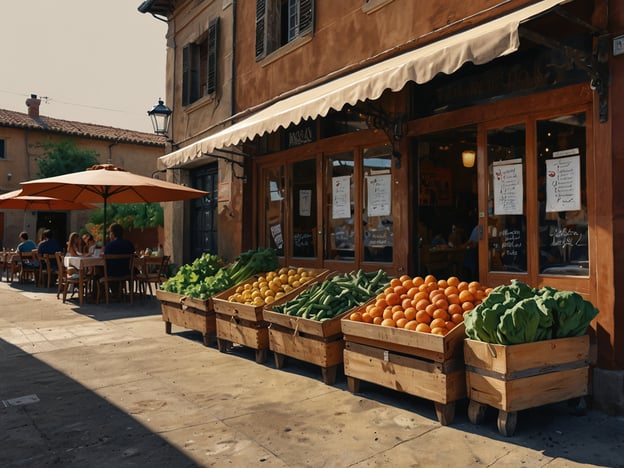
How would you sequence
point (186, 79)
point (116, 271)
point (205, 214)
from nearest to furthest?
point (116, 271) < point (205, 214) < point (186, 79)

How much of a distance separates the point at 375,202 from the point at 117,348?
382 centimetres

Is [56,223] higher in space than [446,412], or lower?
higher

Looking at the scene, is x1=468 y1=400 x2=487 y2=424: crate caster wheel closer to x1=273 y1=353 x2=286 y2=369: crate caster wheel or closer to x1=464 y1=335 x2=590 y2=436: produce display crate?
x1=464 y1=335 x2=590 y2=436: produce display crate

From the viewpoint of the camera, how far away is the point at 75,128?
92.5ft

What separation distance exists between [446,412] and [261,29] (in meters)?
7.70

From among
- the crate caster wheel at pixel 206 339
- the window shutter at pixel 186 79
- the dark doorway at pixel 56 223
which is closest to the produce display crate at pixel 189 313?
the crate caster wheel at pixel 206 339

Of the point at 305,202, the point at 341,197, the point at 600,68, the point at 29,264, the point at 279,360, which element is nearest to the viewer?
the point at 600,68

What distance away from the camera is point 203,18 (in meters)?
11.6

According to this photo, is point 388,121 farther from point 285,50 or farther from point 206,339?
point 206,339

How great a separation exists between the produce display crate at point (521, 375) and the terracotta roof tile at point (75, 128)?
26.9 m

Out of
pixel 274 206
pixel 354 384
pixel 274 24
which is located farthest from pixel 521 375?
pixel 274 24

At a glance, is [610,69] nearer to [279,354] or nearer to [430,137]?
[430,137]

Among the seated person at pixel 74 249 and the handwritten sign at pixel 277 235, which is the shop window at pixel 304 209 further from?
the seated person at pixel 74 249

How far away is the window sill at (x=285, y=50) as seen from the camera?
8.16 m
